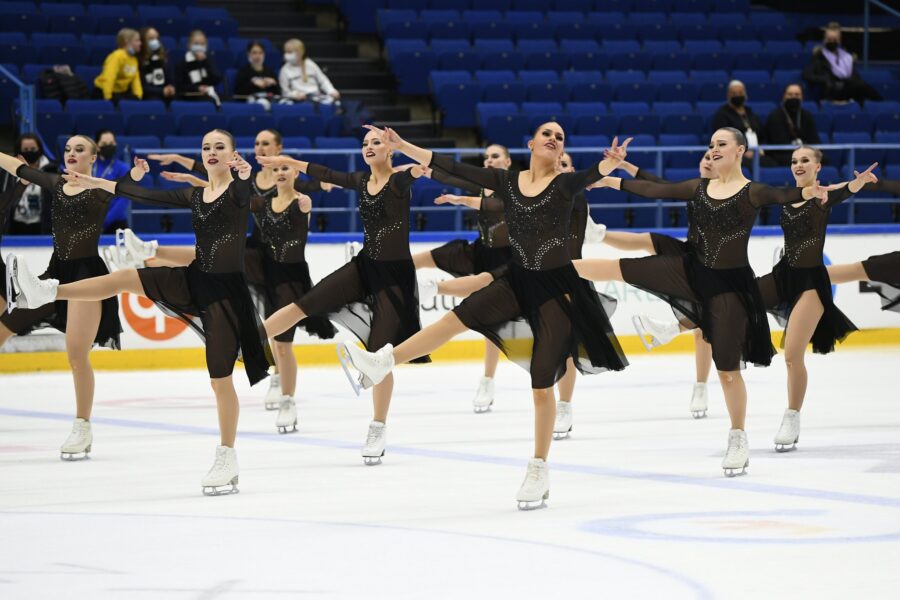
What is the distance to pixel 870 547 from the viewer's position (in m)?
4.93

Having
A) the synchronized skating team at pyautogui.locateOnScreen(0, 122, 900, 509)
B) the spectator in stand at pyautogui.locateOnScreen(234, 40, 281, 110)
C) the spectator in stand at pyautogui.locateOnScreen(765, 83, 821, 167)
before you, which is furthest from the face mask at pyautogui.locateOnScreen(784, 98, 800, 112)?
the synchronized skating team at pyautogui.locateOnScreen(0, 122, 900, 509)

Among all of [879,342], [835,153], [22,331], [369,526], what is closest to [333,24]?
[835,153]

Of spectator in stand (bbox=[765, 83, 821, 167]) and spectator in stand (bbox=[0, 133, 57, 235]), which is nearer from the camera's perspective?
spectator in stand (bbox=[0, 133, 57, 235])

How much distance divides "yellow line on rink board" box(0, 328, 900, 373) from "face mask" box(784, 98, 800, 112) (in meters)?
2.85

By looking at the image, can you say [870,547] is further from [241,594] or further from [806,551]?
[241,594]

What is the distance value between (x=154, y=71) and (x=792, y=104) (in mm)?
6670

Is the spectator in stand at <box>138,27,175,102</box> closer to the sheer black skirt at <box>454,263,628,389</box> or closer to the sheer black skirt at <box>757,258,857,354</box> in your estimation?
the sheer black skirt at <box>757,258,857,354</box>

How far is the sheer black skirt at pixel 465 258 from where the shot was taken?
9.39 meters

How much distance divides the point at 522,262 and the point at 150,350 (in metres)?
6.65

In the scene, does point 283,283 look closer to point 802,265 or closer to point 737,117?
point 802,265

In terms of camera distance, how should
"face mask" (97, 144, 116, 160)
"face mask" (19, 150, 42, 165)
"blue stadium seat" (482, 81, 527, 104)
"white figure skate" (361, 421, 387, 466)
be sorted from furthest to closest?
"blue stadium seat" (482, 81, 527, 104) < "face mask" (97, 144, 116, 160) < "face mask" (19, 150, 42, 165) < "white figure skate" (361, 421, 387, 466)

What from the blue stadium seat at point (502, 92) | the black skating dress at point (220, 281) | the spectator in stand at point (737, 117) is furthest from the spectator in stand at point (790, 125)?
the black skating dress at point (220, 281)

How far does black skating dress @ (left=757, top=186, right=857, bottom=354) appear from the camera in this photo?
25.0 feet

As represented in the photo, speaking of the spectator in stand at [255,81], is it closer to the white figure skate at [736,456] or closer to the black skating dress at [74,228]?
the black skating dress at [74,228]
